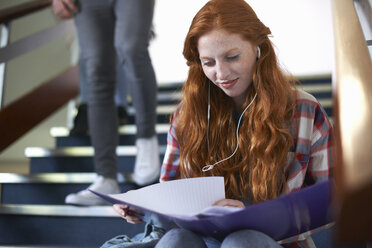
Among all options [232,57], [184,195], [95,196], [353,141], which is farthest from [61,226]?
[353,141]

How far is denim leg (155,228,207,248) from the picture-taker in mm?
714

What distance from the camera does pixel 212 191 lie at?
777 mm

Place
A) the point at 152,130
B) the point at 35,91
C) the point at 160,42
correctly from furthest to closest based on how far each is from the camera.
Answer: the point at 160,42 < the point at 35,91 < the point at 152,130

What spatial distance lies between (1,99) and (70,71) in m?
0.60

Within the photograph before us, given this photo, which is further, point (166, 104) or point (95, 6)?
point (166, 104)

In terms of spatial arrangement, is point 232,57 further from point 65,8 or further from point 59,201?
point 59,201

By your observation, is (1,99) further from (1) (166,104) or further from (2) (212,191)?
(2) (212,191)

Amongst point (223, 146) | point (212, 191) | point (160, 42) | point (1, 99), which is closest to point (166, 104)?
point (1, 99)

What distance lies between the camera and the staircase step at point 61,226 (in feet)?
4.52

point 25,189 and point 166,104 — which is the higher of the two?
point 166,104

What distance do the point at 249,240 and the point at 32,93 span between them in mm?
1591

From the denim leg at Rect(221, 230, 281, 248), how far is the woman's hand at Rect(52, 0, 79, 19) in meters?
1.09

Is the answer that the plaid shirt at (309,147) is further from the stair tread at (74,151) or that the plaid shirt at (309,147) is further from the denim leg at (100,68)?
the stair tread at (74,151)

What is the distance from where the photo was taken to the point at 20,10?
1800 mm
